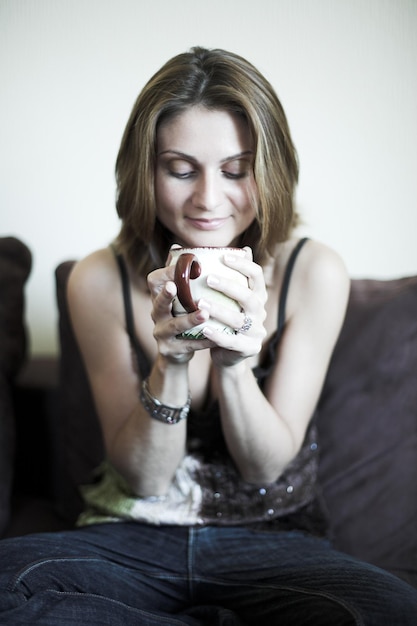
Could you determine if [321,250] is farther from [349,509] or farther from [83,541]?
[83,541]

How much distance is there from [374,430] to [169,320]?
0.56 meters

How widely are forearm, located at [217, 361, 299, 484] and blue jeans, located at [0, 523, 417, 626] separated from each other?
0.12 meters

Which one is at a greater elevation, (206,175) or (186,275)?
(206,175)

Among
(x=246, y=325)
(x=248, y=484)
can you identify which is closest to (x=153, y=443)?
(x=248, y=484)

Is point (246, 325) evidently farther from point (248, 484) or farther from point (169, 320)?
point (248, 484)

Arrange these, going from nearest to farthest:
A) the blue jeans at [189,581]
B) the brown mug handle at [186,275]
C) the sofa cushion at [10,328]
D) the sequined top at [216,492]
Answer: the brown mug handle at [186,275], the blue jeans at [189,581], the sequined top at [216,492], the sofa cushion at [10,328]

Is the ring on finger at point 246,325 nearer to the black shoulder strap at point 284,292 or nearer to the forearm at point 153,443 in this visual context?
the forearm at point 153,443

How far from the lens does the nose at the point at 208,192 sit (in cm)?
100

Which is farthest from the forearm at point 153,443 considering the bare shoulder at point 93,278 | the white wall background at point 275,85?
the white wall background at point 275,85

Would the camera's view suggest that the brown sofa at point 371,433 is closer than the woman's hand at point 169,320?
No

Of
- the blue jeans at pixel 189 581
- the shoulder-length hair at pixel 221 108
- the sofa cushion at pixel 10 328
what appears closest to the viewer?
the blue jeans at pixel 189 581

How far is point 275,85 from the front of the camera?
3.86 ft

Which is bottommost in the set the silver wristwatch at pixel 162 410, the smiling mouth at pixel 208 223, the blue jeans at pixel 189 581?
the blue jeans at pixel 189 581

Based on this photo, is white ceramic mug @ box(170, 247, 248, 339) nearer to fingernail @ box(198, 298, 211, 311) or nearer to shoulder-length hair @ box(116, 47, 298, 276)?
fingernail @ box(198, 298, 211, 311)
